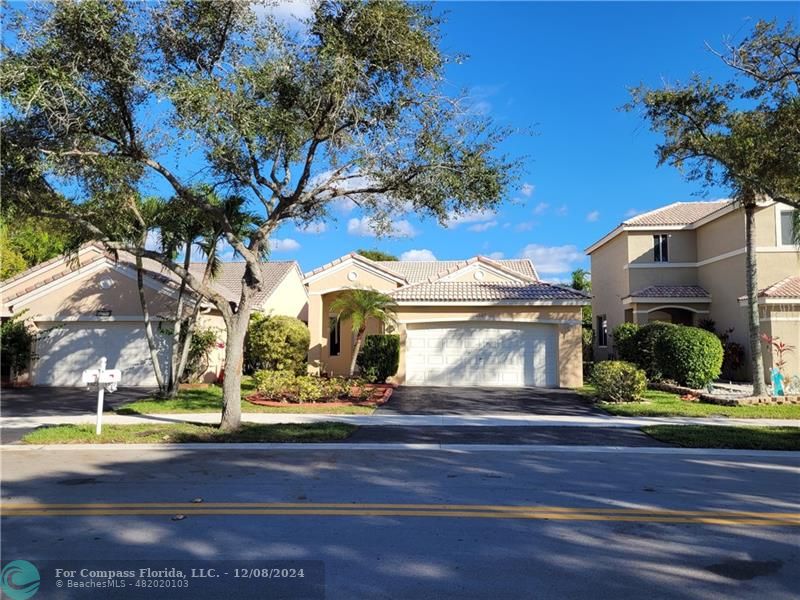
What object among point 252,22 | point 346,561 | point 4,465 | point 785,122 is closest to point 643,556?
point 346,561

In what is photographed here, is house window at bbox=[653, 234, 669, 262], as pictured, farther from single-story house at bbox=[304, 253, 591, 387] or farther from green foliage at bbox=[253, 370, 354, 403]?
green foliage at bbox=[253, 370, 354, 403]

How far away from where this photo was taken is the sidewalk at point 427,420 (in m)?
13.0

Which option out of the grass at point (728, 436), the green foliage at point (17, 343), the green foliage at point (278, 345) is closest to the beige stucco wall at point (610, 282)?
the green foliage at point (278, 345)

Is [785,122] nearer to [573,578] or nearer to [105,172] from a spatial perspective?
[573,578]

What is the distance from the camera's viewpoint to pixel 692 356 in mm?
19266

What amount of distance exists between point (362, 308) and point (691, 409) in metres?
10.6

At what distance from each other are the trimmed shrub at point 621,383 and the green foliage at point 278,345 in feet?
35.0

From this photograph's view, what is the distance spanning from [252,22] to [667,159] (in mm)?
10500

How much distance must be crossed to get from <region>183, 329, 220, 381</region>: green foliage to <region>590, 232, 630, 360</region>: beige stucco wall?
1751 centimetres

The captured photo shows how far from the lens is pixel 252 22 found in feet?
36.7

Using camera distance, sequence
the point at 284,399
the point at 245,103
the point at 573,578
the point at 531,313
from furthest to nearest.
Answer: the point at 531,313 < the point at 284,399 < the point at 245,103 < the point at 573,578

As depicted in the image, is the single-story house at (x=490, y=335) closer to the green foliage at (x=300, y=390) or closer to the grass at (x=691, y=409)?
the green foliage at (x=300, y=390)

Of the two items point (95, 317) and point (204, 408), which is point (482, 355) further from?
point (95, 317)

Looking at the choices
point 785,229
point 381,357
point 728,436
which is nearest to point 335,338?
point 381,357
